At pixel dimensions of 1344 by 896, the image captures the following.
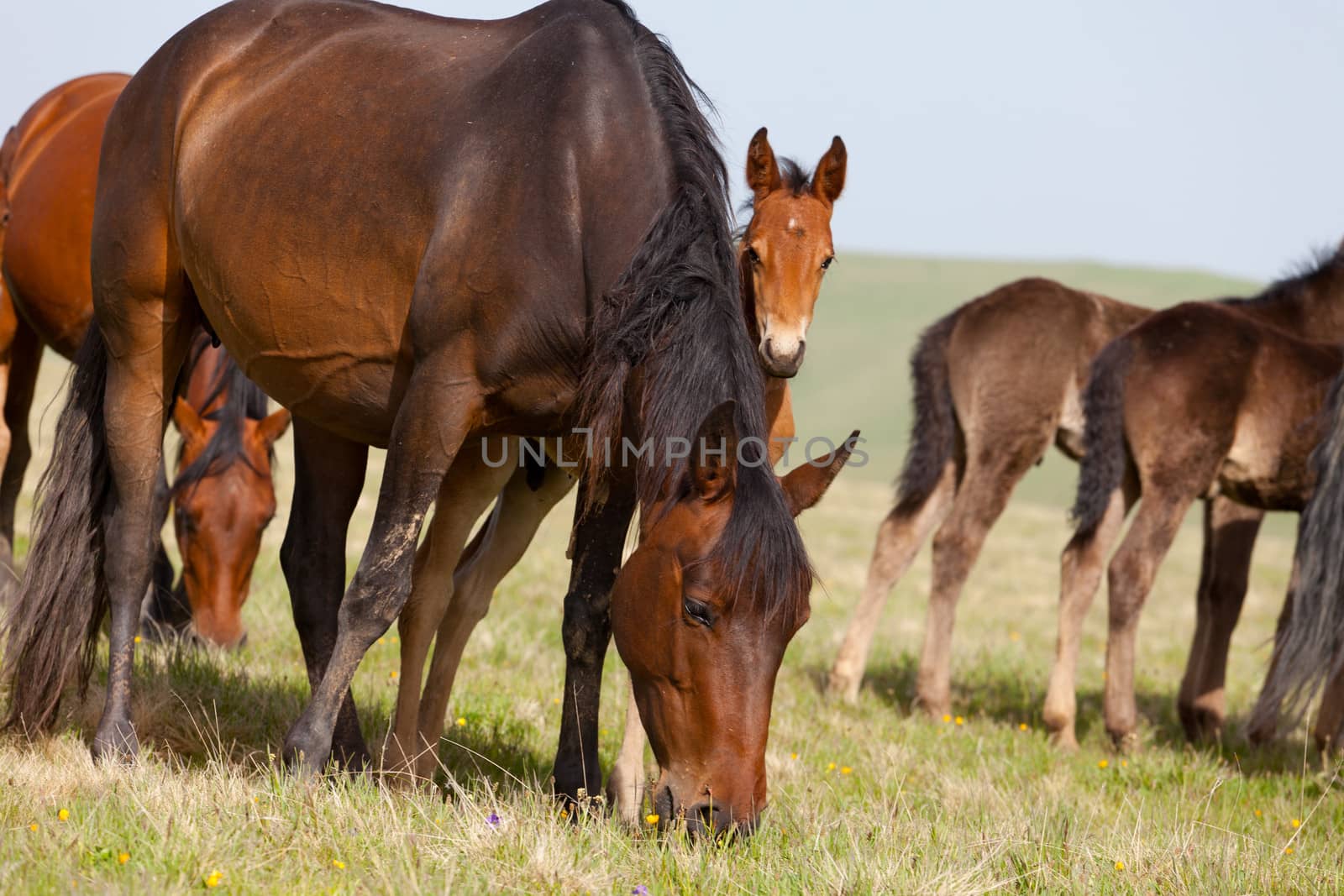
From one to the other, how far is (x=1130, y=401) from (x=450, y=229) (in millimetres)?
4508

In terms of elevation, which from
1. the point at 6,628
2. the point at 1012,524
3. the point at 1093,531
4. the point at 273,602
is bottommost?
the point at 1012,524

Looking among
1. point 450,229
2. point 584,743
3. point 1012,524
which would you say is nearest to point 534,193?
point 450,229

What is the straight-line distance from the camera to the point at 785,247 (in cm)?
505

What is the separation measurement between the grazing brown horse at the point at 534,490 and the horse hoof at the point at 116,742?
82 centimetres

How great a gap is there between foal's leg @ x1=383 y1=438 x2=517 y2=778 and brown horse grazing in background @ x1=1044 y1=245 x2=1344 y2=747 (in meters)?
3.54

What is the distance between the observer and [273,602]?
24.2 ft

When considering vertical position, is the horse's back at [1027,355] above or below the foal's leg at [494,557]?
above

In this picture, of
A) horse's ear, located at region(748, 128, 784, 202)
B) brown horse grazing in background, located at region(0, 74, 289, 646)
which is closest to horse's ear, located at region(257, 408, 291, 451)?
brown horse grazing in background, located at region(0, 74, 289, 646)

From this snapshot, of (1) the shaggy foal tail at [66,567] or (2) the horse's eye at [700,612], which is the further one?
(1) the shaggy foal tail at [66,567]

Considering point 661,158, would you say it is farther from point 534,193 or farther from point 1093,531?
point 1093,531

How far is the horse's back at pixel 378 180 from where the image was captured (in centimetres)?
354

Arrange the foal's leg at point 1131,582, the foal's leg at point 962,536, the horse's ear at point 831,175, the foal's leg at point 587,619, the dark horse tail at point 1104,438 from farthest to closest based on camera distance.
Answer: the foal's leg at point 962,536
the dark horse tail at point 1104,438
the foal's leg at point 1131,582
the horse's ear at point 831,175
the foal's leg at point 587,619

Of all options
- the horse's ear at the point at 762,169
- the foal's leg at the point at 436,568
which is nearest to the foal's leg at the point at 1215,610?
the horse's ear at the point at 762,169

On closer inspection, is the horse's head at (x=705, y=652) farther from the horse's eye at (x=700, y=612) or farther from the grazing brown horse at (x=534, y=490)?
the grazing brown horse at (x=534, y=490)
